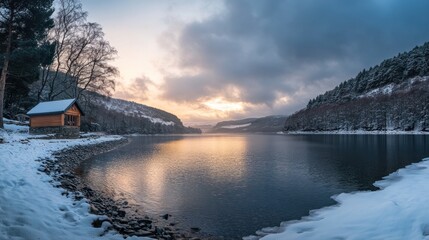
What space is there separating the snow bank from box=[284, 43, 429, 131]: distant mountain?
100624mm

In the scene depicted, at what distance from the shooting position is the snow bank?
8805 mm

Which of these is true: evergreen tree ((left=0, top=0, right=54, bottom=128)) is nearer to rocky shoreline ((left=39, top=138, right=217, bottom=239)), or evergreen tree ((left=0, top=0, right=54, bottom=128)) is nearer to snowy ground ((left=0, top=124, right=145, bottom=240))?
rocky shoreline ((left=39, top=138, right=217, bottom=239))

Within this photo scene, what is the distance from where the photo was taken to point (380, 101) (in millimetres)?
130875

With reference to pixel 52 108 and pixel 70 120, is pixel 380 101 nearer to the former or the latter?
pixel 70 120

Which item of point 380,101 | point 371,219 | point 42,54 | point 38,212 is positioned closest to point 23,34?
point 42,54

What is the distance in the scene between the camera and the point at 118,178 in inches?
803

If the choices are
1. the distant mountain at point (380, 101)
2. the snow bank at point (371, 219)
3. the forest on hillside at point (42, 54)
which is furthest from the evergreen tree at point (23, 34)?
the distant mountain at point (380, 101)

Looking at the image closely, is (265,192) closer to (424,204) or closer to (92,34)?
(424,204)

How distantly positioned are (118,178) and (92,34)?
32698 mm

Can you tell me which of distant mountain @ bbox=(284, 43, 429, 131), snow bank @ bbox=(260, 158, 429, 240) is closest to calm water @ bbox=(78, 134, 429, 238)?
snow bank @ bbox=(260, 158, 429, 240)

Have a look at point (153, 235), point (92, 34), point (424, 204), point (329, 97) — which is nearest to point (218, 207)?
point (153, 235)

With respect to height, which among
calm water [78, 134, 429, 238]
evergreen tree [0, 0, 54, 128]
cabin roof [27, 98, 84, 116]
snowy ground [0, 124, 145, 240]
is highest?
evergreen tree [0, 0, 54, 128]

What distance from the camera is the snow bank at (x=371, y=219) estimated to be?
8.80 metres

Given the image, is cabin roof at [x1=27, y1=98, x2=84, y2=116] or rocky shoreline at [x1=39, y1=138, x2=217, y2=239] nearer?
rocky shoreline at [x1=39, y1=138, x2=217, y2=239]
